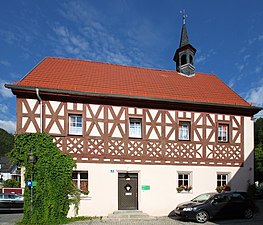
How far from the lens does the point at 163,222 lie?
13109 millimetres

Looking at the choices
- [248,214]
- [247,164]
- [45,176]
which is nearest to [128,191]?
[45,176]

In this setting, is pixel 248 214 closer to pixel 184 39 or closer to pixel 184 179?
pixel 184 179

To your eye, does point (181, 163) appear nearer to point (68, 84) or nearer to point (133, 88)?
point (133, 88)

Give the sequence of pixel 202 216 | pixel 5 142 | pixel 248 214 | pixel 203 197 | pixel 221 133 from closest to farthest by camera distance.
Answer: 1. pixel 202 216
2. pixel 248 214
3. pixel 203 197
4. pixel 221 133
5. pixel 5 142

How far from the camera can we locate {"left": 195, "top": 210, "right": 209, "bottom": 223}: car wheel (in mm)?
13021

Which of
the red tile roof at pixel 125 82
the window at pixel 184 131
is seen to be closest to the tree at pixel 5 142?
the red tile roof at pixel 125 82

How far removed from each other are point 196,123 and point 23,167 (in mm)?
9235

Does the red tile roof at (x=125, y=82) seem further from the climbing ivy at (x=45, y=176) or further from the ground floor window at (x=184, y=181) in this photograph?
the ground floor window at (x=184, y=181)

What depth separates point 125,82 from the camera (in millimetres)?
16703

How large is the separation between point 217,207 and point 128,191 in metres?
4.44

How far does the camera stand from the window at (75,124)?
14508mm

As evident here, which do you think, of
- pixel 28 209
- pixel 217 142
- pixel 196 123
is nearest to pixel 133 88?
pixel 196 123

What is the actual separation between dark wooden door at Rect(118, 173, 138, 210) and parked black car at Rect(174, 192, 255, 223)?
2.23 m

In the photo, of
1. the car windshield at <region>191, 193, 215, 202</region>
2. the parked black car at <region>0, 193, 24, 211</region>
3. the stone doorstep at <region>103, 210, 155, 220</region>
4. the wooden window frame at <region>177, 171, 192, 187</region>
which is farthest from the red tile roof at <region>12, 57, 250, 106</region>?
the parked black car at <region>0, 193, 24, 211</region>
